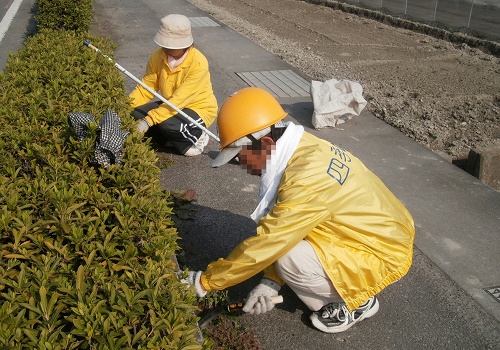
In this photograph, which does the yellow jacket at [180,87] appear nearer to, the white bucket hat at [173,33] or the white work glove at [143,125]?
the white work glove at [143,125]

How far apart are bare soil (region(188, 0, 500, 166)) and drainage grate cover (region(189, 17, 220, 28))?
1.41 feet

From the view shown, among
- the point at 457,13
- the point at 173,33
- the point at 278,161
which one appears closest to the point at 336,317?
the point at 278,161

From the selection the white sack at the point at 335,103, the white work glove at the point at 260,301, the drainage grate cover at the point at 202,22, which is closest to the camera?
the white work glove at the point at 260,301

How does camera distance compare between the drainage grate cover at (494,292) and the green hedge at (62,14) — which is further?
the green hedge at (62,14)

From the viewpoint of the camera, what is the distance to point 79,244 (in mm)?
2373

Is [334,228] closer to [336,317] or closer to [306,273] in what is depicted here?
[306,273]

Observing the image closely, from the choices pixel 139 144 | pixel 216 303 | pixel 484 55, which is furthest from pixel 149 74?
pixel 484 55

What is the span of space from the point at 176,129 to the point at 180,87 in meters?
0.44

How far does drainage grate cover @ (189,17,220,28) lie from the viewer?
13.0m

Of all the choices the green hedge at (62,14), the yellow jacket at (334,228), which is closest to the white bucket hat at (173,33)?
the yellow jacket at (334,228)

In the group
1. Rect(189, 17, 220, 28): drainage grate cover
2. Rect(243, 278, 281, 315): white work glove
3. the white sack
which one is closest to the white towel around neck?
Rect(243, 278, 281, 315): white work glove

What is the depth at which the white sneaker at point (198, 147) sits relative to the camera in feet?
18.5

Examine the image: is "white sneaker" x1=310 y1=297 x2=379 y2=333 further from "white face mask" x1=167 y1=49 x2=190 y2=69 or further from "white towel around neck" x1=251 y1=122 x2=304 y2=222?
"white face mask" x1=167 y1=49 x2=190 y2=69

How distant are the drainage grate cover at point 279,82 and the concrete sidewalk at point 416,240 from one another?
7cm
